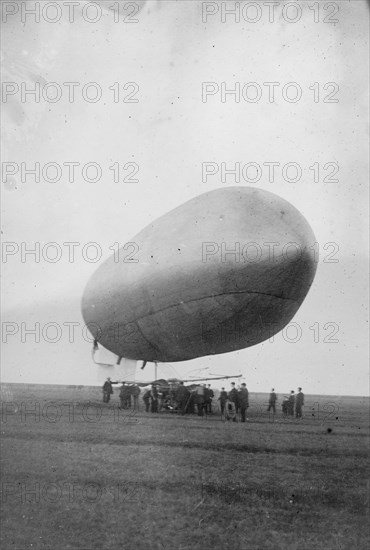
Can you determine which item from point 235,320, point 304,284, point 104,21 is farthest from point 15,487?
point 104,21

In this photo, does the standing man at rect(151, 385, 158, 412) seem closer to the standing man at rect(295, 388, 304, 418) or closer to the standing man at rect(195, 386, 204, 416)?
the standing man at rect(195, 386, 204, 416)

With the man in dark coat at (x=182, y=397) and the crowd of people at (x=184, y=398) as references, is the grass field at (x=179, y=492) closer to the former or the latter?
the crowd of people at (x=184, y=398)

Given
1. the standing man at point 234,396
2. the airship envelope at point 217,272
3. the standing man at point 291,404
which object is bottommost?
the standing man at point 291,404

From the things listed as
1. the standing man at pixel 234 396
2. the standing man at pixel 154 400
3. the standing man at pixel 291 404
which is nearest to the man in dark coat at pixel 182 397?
the standing man at pixel 154 400

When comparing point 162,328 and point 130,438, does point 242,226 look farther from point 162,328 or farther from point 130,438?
point 130,438

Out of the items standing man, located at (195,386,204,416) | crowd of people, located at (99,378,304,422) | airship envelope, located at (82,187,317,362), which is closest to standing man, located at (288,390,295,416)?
crowd of people, located at (99,378,304,422)

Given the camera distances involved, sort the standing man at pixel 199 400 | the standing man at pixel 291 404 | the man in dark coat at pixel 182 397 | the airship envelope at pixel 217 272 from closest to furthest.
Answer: the airship envelope at pixel 217 272
the standing man at pixel 199 400
the man in dark coat at pixel 182 397
the standing man at pixel 291 404

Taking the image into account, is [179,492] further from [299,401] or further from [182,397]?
[299,401]
